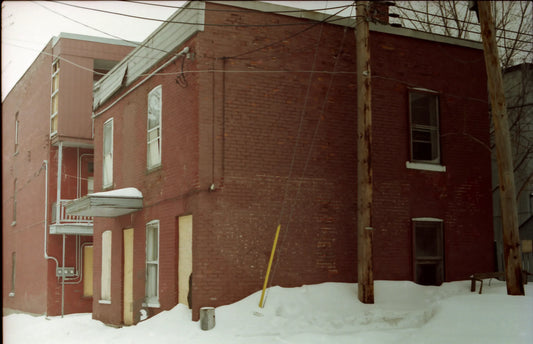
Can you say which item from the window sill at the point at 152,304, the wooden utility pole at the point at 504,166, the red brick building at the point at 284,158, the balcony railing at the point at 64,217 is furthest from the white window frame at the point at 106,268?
the wooden utility pole at the point at 504,166

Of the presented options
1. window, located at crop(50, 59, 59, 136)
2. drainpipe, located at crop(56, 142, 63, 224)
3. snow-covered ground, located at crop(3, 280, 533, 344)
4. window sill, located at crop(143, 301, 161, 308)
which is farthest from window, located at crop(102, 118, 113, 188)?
window, located at crop(50, 59, 59, 136)

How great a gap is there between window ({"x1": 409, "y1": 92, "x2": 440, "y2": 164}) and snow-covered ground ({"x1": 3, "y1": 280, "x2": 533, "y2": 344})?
11.2ft

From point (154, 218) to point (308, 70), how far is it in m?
5.43

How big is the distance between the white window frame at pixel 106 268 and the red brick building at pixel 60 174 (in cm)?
388

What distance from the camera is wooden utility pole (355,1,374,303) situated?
1327 cm

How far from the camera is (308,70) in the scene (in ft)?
49.4

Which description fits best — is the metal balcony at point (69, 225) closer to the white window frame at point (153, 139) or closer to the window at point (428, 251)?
the white window frame at point (153, 139)

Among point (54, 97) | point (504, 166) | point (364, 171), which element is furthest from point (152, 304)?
point (54, 97)

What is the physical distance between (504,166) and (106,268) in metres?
12.7

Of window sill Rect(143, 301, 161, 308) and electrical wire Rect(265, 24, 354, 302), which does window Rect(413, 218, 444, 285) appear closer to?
electrical wire Rect(265, 24, 354, 302)

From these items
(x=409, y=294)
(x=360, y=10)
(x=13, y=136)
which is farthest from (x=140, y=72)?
(x=13, y=136)

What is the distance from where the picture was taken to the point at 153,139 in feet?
55.1

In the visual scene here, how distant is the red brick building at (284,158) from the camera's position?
13961mm

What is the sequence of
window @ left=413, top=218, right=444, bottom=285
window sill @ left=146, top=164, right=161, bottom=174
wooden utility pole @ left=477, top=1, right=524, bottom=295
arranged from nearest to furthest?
wooden utility pole @ left=477, top=1, right=524, bottom=295, window @ left=413, top=218, right=444, bottom=285, window sill @ left=146, top=164, right=161, bottom=174
